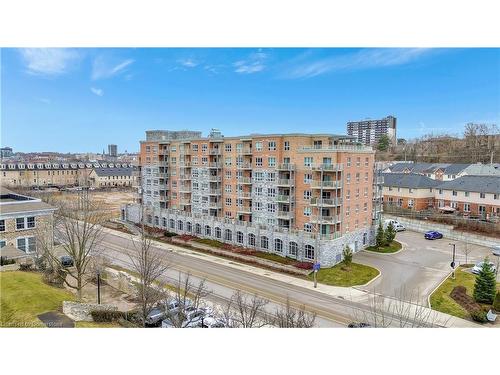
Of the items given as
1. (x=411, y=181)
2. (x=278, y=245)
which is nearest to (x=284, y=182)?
(x=278, y=245)

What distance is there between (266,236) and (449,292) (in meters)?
16.9

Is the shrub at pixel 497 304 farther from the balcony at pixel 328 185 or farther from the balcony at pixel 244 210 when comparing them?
the balcony at pixel 244 210

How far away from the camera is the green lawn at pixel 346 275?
30.2m

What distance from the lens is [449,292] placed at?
27.7 m

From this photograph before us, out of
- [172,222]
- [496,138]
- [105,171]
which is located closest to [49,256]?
[172,222]

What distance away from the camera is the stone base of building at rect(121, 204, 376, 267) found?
3372 centimetres

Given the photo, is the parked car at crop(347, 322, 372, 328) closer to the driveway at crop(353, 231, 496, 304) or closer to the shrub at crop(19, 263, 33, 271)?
the driveway at crop(353, 231, 496, 304)

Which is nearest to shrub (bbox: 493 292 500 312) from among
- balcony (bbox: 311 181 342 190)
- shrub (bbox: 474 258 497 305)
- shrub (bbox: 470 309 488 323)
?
shrub (bbox: 474 258 497 305)

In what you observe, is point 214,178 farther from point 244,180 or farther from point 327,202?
point 327,202

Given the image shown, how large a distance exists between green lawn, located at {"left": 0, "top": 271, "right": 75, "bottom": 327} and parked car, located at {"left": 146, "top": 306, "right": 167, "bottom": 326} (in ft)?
17.1

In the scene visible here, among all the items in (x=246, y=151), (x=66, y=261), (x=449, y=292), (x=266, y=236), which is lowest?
(x=449, y=292)

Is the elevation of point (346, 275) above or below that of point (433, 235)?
below

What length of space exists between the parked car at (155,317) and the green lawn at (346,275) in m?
13.9

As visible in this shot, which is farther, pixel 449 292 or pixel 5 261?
pixel 5 261
